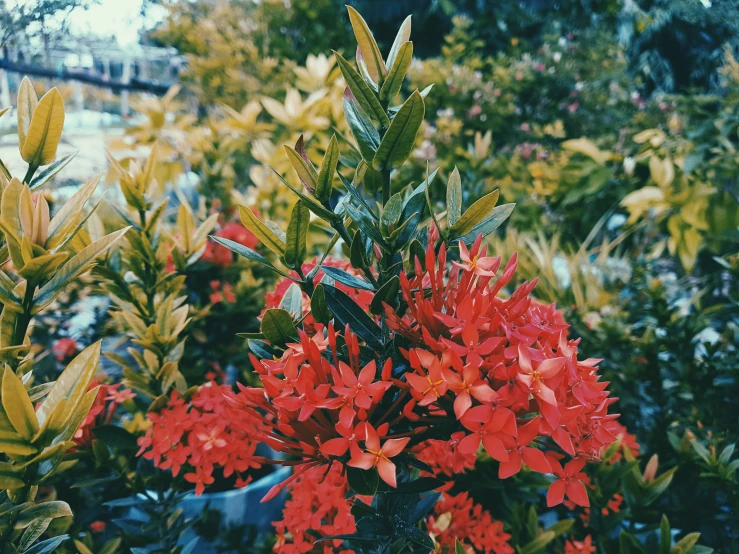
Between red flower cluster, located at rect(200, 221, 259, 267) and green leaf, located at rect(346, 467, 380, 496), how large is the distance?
128cm

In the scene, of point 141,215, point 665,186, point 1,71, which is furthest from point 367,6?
point 141,215

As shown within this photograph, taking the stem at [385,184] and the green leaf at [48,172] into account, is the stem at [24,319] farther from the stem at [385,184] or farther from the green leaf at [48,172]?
the stem at [385,184]

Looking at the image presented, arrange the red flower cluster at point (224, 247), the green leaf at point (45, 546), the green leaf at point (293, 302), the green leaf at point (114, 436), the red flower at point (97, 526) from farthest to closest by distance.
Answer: the red flower cluster at point (224, 247), the red flower at point (97, 526), the green leaf at point (114, 436), the green leaf at point (293, 302), the green leaf at point (45, 546)

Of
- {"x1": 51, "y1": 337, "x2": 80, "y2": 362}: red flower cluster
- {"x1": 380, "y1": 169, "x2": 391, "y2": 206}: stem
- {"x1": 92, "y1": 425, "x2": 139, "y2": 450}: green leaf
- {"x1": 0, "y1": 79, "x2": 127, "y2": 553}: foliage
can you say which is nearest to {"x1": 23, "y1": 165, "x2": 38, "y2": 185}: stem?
{"x1": 0, "y1": 79, "x2": 127, "y2": 553}: foliage

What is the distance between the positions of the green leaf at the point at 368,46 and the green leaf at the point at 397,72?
16 millimetres

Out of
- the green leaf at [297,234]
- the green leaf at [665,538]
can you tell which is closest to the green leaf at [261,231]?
the green leaf at [297,234]

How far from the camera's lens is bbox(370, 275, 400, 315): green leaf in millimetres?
588

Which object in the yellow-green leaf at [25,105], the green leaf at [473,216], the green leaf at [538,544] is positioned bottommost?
the green leaf at [538,544]

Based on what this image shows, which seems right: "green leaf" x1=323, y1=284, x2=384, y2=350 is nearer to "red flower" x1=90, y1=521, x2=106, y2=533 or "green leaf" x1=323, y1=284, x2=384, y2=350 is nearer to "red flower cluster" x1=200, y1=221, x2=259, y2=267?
"red flower" x1=90, y1=521, x2=106, y2=533

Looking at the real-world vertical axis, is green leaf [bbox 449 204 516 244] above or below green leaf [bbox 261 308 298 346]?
above

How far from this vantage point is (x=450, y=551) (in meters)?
0.86

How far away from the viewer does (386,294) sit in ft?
1.98

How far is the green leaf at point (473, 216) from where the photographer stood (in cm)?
62

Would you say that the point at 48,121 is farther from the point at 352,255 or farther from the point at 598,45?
the point at 598,45
